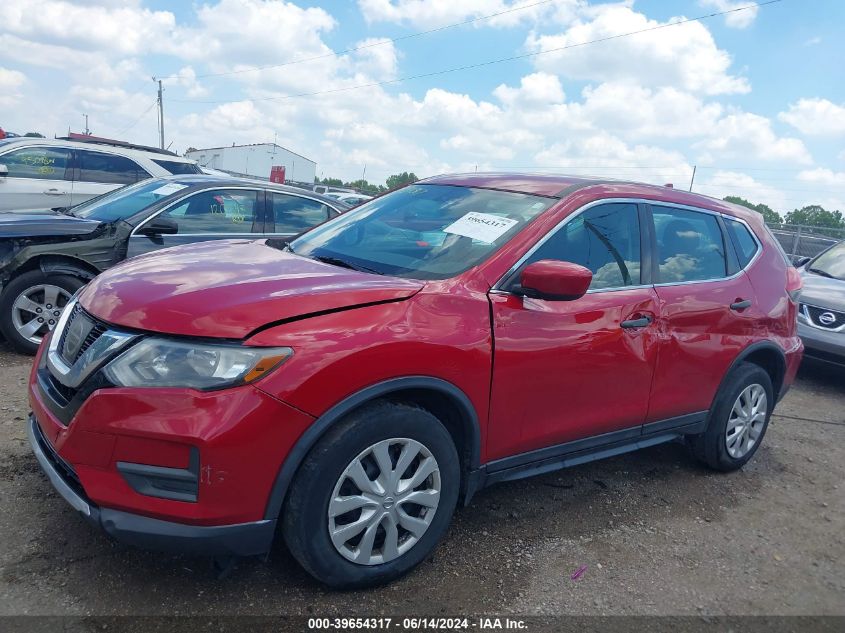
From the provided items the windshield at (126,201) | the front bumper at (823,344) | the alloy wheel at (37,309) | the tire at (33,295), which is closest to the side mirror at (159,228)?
the windshield at (126,201)

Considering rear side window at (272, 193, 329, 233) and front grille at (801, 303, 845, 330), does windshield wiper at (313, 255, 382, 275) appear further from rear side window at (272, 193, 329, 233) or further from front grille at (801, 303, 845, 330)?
front grille at (801, 303, 845, 330)

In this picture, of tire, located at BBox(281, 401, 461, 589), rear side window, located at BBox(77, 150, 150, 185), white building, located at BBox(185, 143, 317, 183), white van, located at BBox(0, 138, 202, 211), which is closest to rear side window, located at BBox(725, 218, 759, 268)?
tire, located at BBox(281, 401, 461, 589)

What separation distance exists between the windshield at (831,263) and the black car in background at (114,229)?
223 inches

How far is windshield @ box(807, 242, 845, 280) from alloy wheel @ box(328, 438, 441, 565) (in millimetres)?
6676

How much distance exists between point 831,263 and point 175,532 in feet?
26.5

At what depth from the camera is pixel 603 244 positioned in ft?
11.5

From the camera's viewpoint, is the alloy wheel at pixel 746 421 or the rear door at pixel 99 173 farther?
the rear door at pixel 99 173

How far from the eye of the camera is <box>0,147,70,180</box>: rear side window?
29.1ft

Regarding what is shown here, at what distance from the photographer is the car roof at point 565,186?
3506 millimetres

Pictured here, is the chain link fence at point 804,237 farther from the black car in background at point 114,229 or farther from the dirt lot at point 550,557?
the black car in background at point 114,229

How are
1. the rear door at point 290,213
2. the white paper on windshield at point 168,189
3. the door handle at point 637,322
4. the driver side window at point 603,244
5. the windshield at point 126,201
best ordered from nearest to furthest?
1. the driver side window at point 603,244
2. the door handle at point 637,322
3. the windshield at point 126,201
4. the white paper on windshield at point 168,189
5. the rear door at point 290,213

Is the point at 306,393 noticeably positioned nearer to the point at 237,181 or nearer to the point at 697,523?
the point at 697,523

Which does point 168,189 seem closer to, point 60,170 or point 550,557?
point 60,170

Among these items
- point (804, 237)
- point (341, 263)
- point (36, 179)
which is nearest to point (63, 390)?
point (341, 263)
